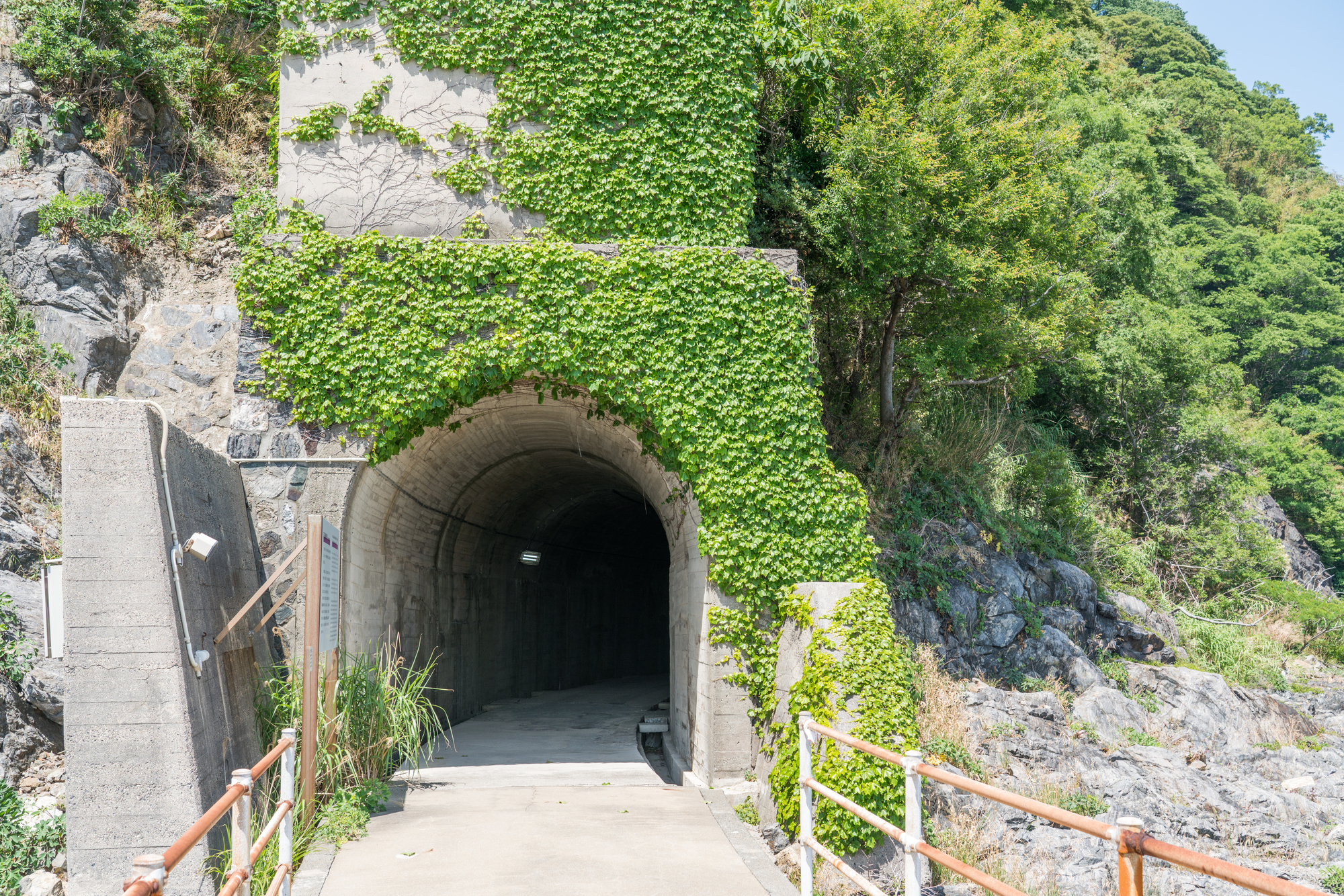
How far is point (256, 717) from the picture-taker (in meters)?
7.72

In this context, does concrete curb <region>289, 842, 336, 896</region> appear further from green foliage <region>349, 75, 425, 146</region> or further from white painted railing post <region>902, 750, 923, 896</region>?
green foliage <region>349, 75, 425, 146</region>

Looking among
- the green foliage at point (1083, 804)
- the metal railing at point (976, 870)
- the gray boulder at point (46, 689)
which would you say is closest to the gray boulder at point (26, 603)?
the gray boulder at point (46, 689)

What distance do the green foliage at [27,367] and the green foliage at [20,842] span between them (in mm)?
5103

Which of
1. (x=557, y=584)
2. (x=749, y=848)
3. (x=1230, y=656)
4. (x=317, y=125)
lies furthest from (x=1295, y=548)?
(x=317, y=125)

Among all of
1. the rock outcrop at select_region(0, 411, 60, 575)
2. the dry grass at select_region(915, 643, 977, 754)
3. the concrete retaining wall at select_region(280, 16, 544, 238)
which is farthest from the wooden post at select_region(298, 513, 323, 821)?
the dry grass at select_region(915, 643, 977, 754)

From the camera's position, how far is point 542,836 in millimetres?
7137

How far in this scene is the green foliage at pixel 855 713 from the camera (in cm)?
734

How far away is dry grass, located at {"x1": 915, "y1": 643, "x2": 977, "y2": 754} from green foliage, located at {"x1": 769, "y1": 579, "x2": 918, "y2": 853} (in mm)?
3429

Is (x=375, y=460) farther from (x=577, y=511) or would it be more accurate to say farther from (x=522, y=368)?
(x=577, y=511)

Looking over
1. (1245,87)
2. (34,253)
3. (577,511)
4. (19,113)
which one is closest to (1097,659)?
(577,511)

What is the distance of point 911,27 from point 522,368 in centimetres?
727

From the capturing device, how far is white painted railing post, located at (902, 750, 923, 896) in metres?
4.46

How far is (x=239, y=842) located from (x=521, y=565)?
13626 millimetres

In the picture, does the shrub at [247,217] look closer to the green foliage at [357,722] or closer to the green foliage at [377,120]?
the green foliage at [377,120]
